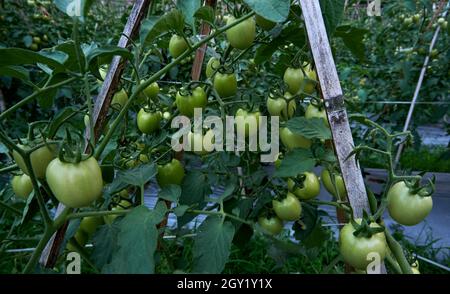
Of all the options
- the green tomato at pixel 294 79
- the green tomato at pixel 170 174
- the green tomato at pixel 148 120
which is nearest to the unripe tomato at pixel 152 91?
the green tomato at pixel 148 120

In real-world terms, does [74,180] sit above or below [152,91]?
below

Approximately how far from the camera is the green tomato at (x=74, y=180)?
0.51 metres

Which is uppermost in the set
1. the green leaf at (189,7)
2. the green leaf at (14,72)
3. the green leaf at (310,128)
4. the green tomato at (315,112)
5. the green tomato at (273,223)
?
the green leaf at (189,7)

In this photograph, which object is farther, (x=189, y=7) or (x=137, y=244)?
(x=189, y=7)

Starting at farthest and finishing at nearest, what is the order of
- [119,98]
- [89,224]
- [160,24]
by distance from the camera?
[119,98] < [89,224] < [160,24]

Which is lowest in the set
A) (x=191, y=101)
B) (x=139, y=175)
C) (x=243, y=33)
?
(x=139, y=175)

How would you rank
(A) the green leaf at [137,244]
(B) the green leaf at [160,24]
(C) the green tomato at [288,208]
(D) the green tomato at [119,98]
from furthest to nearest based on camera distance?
(D) the green tomato at [119,98] → (C) the green tomato at [288,208] → (B) the green leaf at [160,24] → (A) the green leaf at [137,244]

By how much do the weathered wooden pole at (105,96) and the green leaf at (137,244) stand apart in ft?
0.48

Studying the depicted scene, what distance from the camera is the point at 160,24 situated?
615 millimetres

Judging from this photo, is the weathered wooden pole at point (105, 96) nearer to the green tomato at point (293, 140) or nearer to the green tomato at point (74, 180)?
the green tomato at point (74, 180)

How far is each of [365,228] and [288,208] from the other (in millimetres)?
215

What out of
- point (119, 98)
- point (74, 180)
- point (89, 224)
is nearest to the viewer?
point (74, 180)

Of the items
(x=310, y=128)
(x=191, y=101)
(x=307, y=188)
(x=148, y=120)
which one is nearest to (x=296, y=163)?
(x=310, y=128)

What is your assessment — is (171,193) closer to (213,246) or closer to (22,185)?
(213,246)
